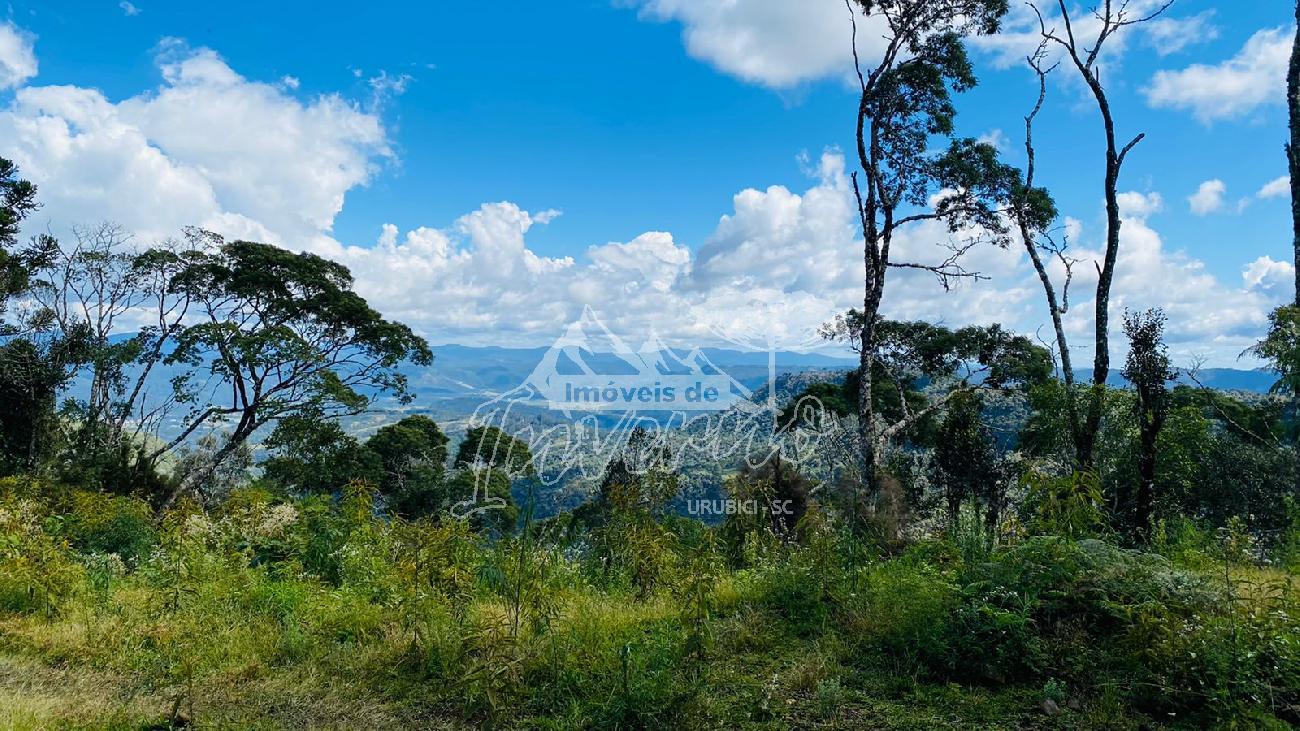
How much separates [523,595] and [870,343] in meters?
8.94

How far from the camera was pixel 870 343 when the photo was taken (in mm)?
11742

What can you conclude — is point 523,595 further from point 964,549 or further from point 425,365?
point 425,365

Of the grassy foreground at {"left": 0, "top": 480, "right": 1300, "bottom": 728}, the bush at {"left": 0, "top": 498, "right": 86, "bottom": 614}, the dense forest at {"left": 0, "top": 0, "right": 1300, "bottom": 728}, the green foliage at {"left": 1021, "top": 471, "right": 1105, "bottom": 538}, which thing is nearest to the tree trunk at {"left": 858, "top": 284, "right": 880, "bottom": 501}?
the dense forest at {"left": 0, "top": 0, "right": 1300, "bottom": 728}

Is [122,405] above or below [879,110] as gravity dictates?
below

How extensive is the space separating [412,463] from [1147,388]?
84.4ft

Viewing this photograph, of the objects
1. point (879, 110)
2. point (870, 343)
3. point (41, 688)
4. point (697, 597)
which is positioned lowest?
point (41, 688)

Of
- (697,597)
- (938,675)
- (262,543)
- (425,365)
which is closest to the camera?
(938,675)

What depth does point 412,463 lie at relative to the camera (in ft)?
90.8

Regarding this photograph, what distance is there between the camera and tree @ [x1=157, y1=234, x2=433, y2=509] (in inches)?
746

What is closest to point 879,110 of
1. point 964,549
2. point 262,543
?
point 964,549

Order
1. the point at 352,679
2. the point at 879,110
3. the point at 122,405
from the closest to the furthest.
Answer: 1. the point at 352,679
2. the point at 879,110
3. the point at 122,405

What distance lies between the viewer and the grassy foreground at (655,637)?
11.6 ft

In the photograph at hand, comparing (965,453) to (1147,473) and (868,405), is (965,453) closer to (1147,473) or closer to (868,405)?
(868,405)

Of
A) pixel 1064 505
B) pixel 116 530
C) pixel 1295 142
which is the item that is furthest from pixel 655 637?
pixel 1295 142
